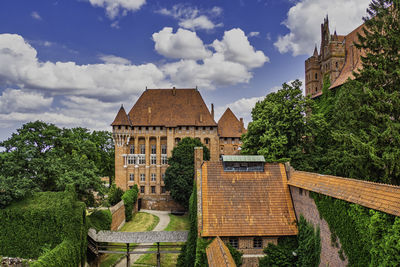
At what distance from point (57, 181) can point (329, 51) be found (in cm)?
3898

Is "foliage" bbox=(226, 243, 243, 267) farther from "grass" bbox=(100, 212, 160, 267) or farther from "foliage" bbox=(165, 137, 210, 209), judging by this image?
"foliage" bbox=(165, 137, 210, 209)

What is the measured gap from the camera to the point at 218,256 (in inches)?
527

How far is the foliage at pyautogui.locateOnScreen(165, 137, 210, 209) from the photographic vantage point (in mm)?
38875

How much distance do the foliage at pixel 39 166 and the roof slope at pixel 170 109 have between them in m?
20.9

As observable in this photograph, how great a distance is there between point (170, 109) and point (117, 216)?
75.4 ft

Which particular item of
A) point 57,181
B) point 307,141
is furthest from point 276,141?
point 57,181

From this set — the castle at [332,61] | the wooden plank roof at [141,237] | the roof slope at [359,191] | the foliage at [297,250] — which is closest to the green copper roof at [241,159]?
the roof slope at [359,191]

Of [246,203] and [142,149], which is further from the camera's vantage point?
[142,149]

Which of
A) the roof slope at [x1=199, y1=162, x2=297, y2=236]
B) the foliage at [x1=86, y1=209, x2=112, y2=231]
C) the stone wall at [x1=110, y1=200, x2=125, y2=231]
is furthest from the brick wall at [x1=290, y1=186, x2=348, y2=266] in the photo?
the stone wall at [x1=110, y1=200, x2=125, y2=231]

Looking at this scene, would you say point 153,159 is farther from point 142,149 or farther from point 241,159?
point 241,159

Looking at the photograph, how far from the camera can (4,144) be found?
22.1m

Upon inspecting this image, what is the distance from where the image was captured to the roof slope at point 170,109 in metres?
48.1

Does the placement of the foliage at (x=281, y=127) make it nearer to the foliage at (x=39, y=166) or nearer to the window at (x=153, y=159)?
the foliage at (x=39, y=166)

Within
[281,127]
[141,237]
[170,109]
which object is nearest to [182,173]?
[170,109]
